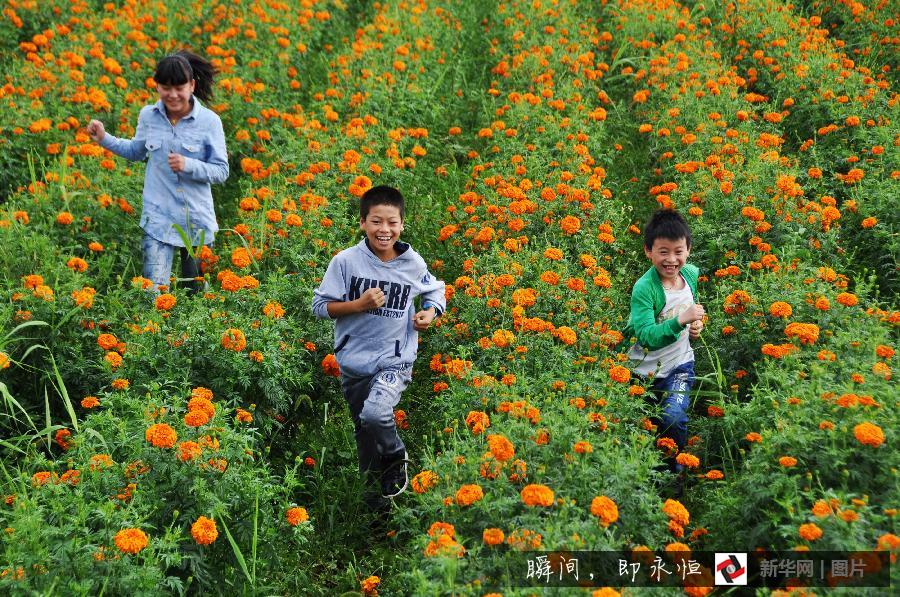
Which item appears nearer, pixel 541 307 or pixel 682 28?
pixel 541 307

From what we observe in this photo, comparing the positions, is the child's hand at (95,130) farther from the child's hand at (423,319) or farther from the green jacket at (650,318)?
the green jacket at (650,318)

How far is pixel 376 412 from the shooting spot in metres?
3.68

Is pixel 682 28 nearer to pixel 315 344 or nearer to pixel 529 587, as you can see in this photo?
pixel 315 344

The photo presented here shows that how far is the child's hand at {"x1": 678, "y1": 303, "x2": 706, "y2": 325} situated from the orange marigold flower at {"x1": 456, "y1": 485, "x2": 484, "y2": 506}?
1.36m

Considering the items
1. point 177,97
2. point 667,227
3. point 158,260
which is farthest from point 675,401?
point 177,97

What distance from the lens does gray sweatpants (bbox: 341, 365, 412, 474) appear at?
12.2 ft

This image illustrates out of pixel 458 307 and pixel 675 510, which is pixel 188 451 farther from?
pixel 458 307

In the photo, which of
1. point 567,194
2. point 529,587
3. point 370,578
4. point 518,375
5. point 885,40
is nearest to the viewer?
point 529,587

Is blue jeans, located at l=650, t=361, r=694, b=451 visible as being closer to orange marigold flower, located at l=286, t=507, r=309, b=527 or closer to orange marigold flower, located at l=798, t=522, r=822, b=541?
orange marigold flower, located at l=798, t=522, r=822, b=541

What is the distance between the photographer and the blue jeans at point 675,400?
149 inches

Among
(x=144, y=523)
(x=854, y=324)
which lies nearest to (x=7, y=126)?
(x=144, y=523)

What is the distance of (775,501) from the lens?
9.61ft

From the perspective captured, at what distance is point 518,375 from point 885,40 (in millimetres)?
6448

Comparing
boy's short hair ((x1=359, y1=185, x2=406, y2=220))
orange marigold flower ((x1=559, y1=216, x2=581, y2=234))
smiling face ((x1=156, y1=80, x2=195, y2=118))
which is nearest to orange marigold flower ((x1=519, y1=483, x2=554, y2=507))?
boy's short hair ((x1=359, y1=185, x2=406, y2=220))
